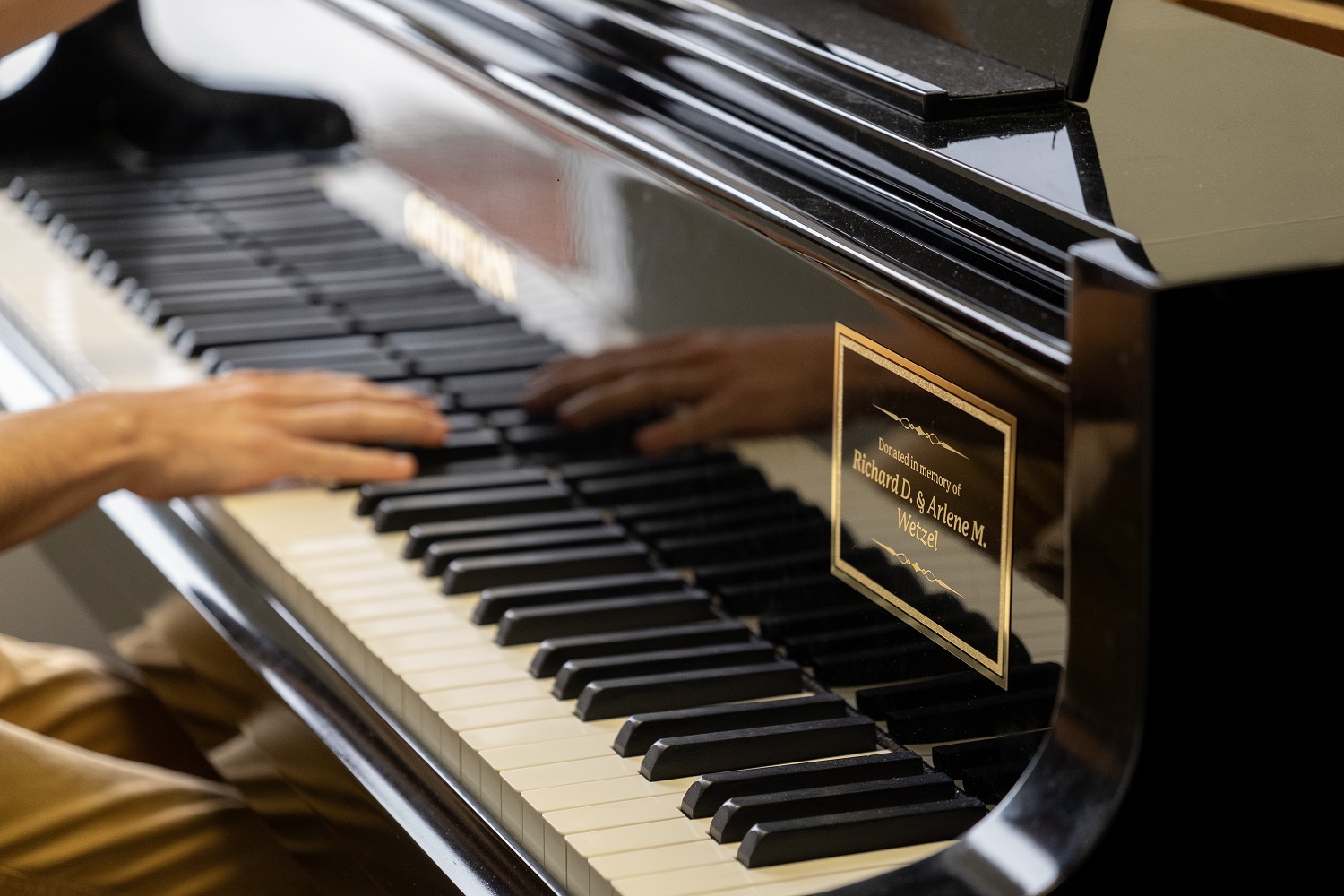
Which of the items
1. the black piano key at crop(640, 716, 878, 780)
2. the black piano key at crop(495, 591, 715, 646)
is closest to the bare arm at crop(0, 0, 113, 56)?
the black piano key at crop(495, 591, 715, 646)

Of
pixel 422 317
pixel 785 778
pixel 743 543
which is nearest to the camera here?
pixel 785 778

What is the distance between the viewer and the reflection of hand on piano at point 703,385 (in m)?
1.24

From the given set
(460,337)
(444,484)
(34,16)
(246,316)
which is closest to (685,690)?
(444,484)

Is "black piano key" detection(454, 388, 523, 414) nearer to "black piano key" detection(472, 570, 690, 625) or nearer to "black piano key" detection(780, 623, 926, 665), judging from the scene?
"black piano key" detection(472, 570, 690, 625)

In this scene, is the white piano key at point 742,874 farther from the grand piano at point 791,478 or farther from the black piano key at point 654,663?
the black piano key at point 654,663

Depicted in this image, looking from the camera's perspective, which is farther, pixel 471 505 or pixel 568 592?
pixel 471 505

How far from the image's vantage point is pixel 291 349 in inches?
78.4

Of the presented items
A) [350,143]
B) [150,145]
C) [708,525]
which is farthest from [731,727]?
[150,145]

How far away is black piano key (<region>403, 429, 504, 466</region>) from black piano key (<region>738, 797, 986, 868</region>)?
75 cm

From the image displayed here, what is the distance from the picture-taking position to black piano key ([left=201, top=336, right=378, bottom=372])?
196 centimetres

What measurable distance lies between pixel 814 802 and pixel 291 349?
3.62ft

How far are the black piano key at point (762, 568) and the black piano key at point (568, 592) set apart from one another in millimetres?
35

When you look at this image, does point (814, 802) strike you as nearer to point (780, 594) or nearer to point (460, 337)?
point (780, 594)

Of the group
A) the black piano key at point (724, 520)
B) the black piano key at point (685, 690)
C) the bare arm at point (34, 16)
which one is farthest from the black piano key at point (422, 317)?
the black piano key at point (685, 690)
